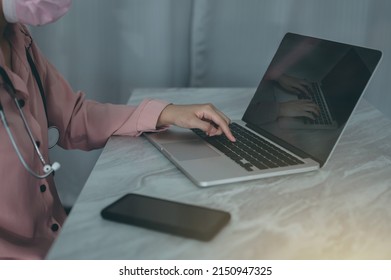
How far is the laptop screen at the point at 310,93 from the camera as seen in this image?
84cm

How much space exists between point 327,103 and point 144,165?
Answer: 1.08ft

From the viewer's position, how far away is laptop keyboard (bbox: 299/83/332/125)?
87 cm

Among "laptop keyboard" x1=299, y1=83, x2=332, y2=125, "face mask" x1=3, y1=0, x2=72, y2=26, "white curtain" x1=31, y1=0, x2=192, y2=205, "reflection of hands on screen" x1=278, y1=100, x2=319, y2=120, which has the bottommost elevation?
"white curtain" x1=31, y1=0, x2=192, y2=205

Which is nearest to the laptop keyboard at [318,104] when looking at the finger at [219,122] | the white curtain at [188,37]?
the finger at [219,122]

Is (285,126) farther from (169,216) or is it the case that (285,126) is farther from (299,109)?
(169,216)

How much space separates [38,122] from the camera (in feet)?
2.94

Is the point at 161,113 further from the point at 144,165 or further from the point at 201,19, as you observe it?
the point at 201,19

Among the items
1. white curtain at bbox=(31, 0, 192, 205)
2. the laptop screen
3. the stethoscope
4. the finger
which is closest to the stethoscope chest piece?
the stethoscope

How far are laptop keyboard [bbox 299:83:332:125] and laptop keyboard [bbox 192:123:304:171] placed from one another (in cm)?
8

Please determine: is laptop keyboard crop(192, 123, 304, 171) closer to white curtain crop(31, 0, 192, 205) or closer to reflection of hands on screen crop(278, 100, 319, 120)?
reflection of hands on screen crop(278, 100, 319, 120)

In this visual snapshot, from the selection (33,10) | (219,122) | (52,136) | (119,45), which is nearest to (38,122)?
(52,136)

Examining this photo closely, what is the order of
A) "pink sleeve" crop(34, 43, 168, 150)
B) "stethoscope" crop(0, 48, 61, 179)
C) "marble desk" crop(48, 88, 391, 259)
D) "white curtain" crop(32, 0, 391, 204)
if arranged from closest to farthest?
1. "marble desk" crop(48, 88, 391, 259)
2. "stethoscope" crop(0, 48, 61, 179)
3. "pink sleeve" crop(34, 43, 168, 150)
4. "white curtain" crop(32, 0, 391, 204)

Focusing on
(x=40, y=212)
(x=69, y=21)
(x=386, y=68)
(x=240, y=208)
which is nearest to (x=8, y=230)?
(x=40, y=212)

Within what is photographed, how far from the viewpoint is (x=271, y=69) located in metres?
1.05
